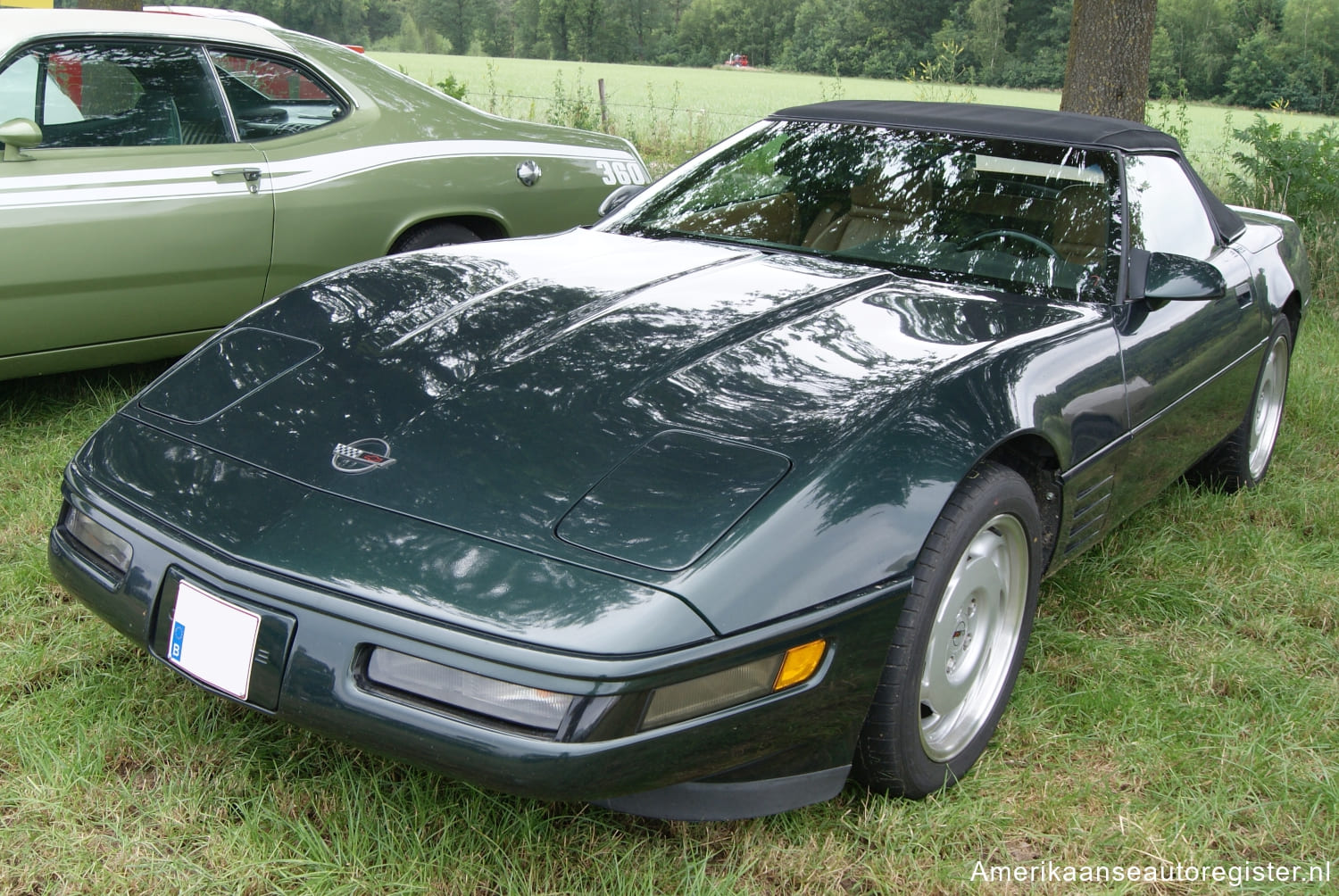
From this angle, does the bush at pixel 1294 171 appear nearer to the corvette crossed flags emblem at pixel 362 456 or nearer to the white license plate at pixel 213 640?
the corvette crossed flags emblem at pixel 362 456

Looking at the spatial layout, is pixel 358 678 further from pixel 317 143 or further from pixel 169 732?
pixel 317 143

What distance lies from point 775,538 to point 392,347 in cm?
95

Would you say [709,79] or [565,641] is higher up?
[709,79]

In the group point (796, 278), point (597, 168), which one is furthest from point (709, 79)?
point (796, 278)

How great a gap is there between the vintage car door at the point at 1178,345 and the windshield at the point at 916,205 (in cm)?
13

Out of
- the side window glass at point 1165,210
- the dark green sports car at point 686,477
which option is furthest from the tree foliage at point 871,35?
the dark green sports car at point 686,477

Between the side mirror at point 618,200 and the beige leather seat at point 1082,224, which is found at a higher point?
the beige leather seat at point 1082,224

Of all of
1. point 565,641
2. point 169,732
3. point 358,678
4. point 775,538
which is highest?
point 775,538

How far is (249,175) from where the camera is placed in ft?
12.1

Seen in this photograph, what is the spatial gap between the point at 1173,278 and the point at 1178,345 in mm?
243

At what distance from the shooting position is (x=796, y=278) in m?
2.53

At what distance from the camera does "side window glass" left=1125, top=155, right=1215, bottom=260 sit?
2.75 m

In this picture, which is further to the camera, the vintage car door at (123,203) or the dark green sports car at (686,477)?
the vintage car door at (123,203)

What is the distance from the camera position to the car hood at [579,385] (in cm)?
168
